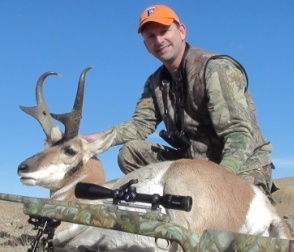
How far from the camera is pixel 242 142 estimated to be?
605 cm

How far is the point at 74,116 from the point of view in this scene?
6.62m

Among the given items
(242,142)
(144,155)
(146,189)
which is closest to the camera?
(146,189)

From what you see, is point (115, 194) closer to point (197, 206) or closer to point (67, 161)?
point (197, 206)

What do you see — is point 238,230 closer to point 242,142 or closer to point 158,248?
point 158,248

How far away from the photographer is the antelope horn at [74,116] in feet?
21.7

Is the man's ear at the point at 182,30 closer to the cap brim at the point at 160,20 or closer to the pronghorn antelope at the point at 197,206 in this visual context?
the cap brim at the point at 160,20

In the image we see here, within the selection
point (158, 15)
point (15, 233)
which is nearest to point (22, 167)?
point (158, 15)

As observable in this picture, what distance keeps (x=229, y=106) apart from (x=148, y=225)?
2.94 metres

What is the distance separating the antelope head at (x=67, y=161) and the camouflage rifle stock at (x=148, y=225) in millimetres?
2176

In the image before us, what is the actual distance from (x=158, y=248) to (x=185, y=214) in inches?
15.8

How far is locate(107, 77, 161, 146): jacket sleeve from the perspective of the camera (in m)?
7.74

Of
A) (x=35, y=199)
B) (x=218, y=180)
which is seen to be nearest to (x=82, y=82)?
(x=218, y=180)

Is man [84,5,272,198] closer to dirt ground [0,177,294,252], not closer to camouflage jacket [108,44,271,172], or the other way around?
camouflage jacket [108,44,271,172]

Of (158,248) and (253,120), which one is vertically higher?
(253,120)
